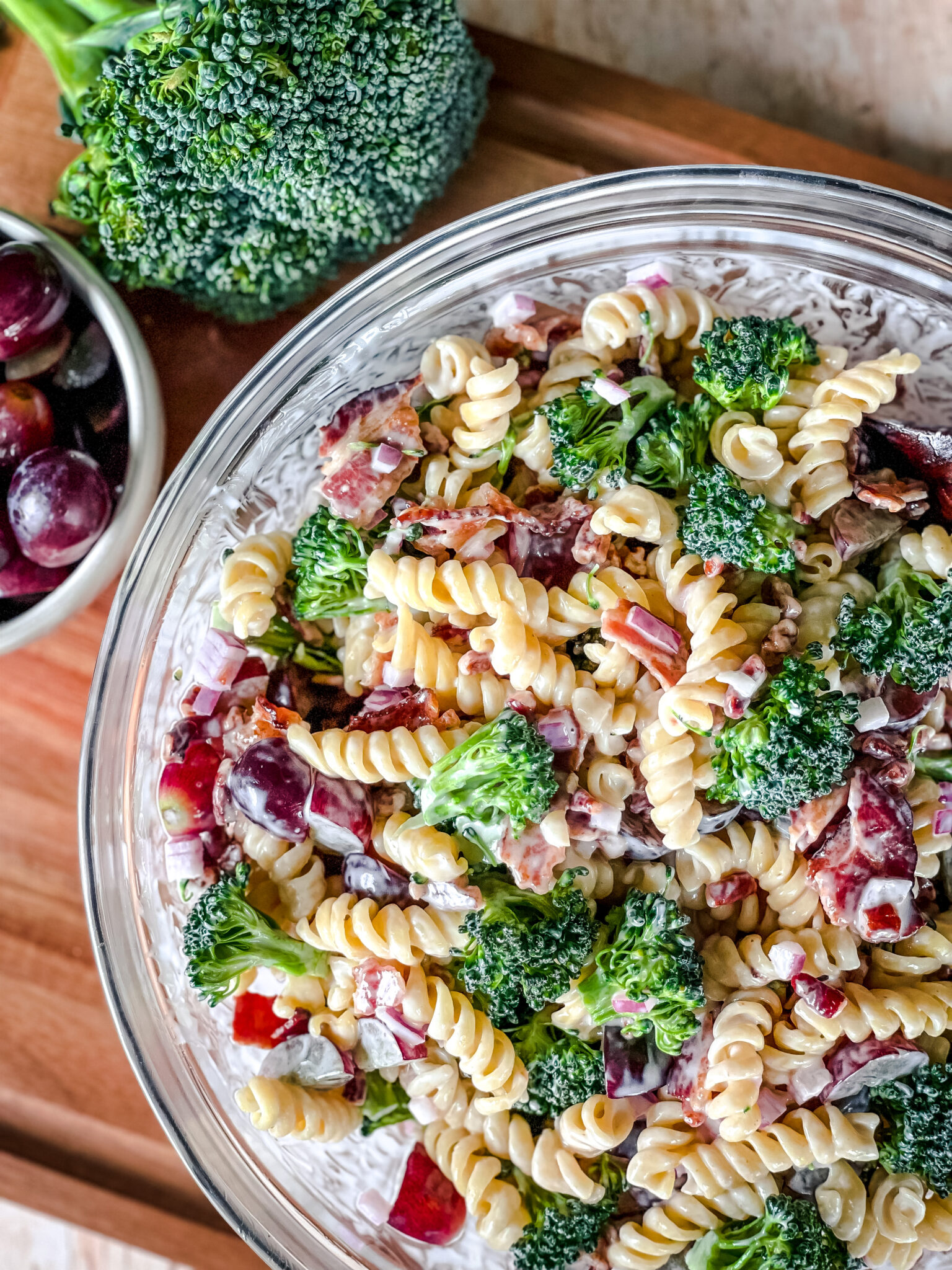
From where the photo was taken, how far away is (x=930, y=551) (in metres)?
1.72

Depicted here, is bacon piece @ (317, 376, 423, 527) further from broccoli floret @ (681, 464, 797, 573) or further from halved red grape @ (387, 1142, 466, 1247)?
halved red grape @ (387, 1142, 466, 1247)

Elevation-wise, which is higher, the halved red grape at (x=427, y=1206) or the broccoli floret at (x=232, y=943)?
the broccoli floret at (x=232, y=943)

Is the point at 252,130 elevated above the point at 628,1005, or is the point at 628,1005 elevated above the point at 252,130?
the point at 252,130

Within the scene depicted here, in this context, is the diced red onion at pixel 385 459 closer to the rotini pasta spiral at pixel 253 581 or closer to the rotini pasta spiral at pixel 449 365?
the rotini pasta spiral at pixel 449 365

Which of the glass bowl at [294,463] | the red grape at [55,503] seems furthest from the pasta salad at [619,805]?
the red grape at [55,503]

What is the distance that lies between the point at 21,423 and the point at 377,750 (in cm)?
101

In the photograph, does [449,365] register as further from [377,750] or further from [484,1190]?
[484,1190]

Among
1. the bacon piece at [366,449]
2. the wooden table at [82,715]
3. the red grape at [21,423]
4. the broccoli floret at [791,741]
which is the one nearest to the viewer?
the broccoli floret at [791,741]

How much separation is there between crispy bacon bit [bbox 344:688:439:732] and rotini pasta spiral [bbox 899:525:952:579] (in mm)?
824

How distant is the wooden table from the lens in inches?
90.5

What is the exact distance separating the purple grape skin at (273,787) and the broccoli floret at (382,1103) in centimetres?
51

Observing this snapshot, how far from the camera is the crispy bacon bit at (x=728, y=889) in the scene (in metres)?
1.82

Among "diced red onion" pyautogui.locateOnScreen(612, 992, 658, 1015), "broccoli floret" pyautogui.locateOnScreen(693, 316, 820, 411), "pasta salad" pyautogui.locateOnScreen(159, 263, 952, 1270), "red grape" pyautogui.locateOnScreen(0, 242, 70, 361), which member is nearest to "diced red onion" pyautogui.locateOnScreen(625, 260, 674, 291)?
"pasta salad" pyautogui.locateOnScreen(159, 263, 952, 1270)

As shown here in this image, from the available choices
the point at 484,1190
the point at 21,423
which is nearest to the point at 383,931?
the point at 484,1190
